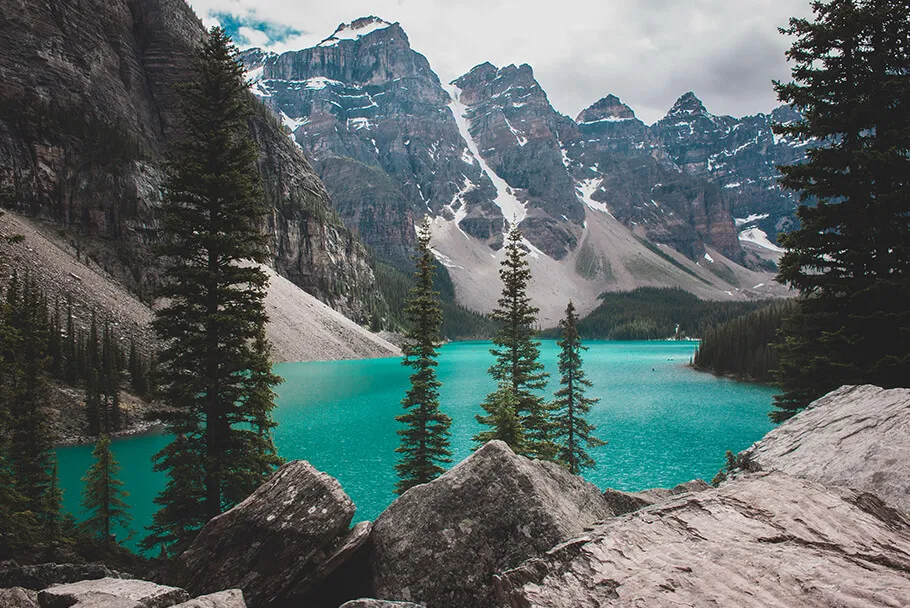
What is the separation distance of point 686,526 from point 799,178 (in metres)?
13.8

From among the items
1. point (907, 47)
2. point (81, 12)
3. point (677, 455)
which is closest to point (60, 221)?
point (81, 12)

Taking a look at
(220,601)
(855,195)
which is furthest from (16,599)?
(855,195)

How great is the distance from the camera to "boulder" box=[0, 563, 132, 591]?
8008 millimetres

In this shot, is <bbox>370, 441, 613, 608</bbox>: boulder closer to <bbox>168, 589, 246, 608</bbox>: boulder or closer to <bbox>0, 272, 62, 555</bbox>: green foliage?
<bbox>168, 589, 246, 608</bbox>: boulder

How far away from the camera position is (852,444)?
589 cm

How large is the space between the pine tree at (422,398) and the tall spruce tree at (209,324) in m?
7.74

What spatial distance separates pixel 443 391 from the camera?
212 ft

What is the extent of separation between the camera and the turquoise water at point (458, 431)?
1155 inches

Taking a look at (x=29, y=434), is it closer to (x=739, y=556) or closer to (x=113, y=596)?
(x=113, y=596)

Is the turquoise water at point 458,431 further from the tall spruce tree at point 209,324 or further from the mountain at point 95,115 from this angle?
the mountain at point 95,115

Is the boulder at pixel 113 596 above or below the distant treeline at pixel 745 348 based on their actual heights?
above

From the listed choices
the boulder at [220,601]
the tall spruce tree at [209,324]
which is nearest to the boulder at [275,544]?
the boulder at [220,601]

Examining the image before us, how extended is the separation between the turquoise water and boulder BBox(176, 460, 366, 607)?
58.9ft

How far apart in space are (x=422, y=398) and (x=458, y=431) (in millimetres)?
20075
